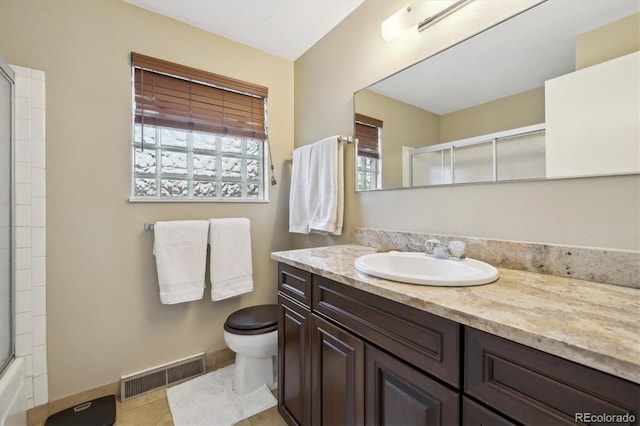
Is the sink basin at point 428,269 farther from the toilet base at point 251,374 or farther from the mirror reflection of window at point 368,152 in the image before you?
the toilet base at point 251,374

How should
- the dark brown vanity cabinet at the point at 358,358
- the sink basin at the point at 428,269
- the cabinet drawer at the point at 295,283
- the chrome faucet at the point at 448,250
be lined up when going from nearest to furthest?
the dark brown vanity cabinet at the point at 358,358 < the sink basin at the point at 428,269 < the chrome faucet at the point at 448,250 < the cabinet drawer at the point at 295,283

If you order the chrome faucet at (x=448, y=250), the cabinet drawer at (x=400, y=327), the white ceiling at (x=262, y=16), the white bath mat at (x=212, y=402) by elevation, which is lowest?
the white bath mat at (x=212, y=402)

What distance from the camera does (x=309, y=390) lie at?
1.11 meters

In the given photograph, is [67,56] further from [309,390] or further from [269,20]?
[309,390]

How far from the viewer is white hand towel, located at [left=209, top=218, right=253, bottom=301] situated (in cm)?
174

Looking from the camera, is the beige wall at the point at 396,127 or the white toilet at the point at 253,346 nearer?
the beige wall at the point at 396,127

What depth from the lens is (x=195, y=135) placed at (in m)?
1.83

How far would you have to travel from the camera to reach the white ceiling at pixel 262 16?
1574mm

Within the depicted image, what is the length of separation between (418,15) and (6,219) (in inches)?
85.5

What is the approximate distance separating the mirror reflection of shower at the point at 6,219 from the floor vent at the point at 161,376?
56cm

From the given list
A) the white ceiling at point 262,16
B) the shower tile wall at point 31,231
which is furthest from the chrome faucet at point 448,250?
the shower tile wall at point 31,231

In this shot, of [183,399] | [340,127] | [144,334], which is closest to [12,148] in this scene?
[144,334]

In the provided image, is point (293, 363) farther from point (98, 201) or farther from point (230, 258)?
point (98, 201)

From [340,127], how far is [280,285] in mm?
1074
